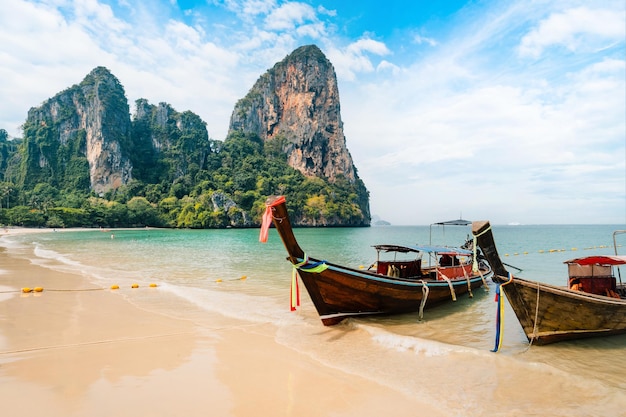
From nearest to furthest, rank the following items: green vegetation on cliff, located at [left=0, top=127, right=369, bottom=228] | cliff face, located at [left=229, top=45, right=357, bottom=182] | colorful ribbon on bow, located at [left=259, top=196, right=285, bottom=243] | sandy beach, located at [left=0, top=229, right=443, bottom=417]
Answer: sandy beach, located at [left=0, top=229, right=443, bottom=417]
colorful ribbon on bow, located at [left=259, top=196, right=285, bottom=243]
green vegetation on cliff, located at [left=0, top=127, right=369, bottom=228]
cliff face, located at [left=229, top=45, right=357, bottom=182]

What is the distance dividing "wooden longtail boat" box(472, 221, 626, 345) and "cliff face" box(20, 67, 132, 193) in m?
105

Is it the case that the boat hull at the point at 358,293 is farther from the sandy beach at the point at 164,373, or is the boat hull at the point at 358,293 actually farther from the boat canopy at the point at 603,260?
the boat canopy at the point at 603,260

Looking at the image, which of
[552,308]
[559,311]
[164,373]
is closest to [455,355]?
[552,308]

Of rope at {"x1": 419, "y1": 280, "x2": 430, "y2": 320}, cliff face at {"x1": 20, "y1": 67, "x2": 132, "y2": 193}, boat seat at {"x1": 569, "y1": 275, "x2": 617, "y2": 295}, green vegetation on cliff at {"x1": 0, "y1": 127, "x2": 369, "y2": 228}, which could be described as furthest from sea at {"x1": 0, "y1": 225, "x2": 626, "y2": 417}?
cliff face at {"x1": 20, "y1": 67, "x2": 132, "y2": 193}

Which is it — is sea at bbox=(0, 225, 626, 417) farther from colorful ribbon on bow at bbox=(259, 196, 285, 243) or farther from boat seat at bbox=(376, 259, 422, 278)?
colorful ribbon on bow at bbox=(259, 196, 285, 243)

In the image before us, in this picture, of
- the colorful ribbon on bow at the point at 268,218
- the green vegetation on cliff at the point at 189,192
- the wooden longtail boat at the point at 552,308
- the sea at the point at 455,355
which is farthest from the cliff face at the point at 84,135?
the wooden longtail boat at the point at 552,308

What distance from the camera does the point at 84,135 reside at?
102312mm

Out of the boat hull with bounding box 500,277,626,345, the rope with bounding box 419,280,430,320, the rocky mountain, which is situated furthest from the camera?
the rocky mountain

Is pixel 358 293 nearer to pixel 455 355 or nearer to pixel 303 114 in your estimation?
pixel 455 355

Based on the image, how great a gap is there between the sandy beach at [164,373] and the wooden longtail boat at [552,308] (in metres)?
3.04

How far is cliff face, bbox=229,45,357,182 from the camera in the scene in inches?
4552

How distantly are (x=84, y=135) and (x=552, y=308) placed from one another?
12186 cm

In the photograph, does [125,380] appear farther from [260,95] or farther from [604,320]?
[260,95]

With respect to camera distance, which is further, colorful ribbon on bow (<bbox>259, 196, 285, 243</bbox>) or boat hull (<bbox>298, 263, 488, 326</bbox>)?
boat hull (<bbox>298, 263, 488, 326</bbox>)
